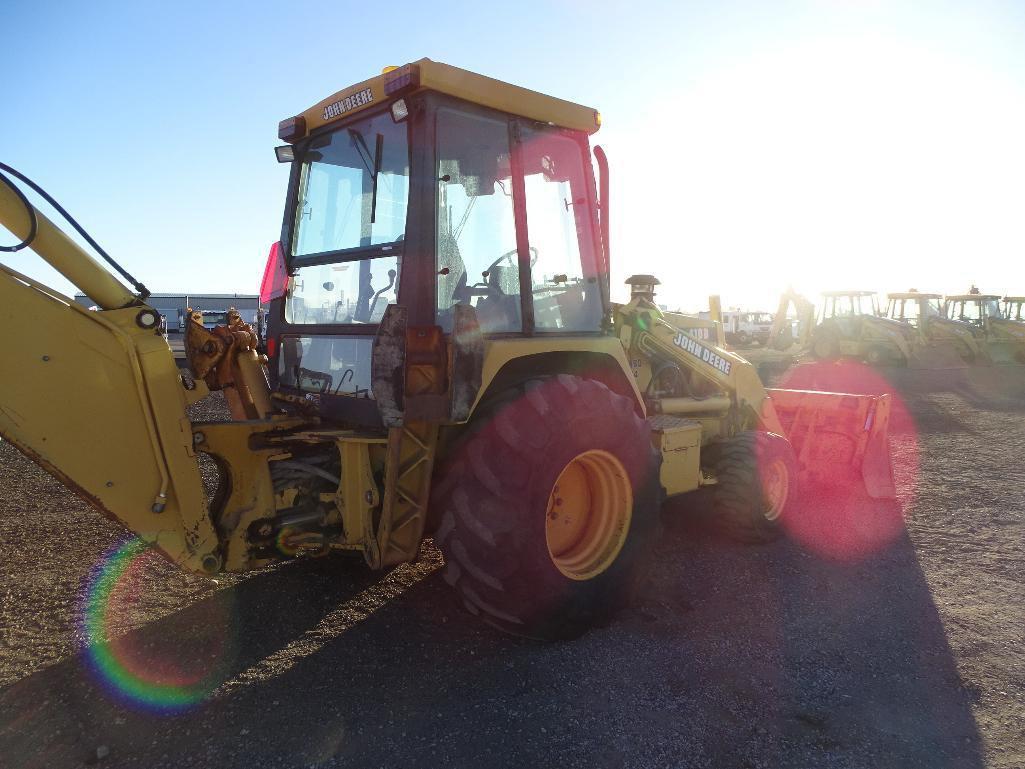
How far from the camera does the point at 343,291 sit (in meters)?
3.58

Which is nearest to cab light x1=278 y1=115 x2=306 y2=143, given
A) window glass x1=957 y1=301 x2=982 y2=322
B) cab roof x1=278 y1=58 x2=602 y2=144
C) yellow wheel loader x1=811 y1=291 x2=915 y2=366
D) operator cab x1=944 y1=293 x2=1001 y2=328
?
cab roof x1=278 y1=58 x2=602 y2=144

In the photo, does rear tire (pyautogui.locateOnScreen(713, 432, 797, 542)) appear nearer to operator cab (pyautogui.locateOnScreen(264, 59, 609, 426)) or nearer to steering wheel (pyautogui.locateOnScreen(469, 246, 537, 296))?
operator cab (pyautogui.locateOnScreen(264, 59, 609, 426))

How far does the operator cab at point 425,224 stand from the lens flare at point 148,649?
4.03 ft

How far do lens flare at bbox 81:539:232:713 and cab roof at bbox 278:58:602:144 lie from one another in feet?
7.73

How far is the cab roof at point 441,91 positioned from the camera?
120 inches

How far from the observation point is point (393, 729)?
2641mm

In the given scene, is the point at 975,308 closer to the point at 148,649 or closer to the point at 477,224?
the point at 477,224

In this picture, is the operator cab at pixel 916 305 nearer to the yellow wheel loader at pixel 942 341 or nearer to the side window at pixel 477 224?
the yellow wheel loader at pixel 942 341

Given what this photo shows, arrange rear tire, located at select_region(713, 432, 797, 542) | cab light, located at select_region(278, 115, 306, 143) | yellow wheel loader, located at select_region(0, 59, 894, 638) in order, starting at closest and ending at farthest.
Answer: yellow wheel loader, located at select_region(0, 59, 894, 638), cab light, located at select_region(278, 115, 306, 143), rear tire, located at select_region(713, 432, 797, 542)

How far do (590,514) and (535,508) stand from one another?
2.41 feet

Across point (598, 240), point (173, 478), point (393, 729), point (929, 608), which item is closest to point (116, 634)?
point (173, 478)

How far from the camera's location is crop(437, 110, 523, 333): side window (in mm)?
3213

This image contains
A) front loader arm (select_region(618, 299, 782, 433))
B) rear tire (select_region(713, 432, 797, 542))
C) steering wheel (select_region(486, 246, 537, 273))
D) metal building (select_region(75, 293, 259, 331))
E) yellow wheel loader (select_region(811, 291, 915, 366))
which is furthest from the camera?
metal building (select_region(75, 293, 259, 331))

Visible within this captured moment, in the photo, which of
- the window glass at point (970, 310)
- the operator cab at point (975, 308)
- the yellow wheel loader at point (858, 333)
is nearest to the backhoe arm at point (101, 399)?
the yellow wheel loader at point (858, 333)
